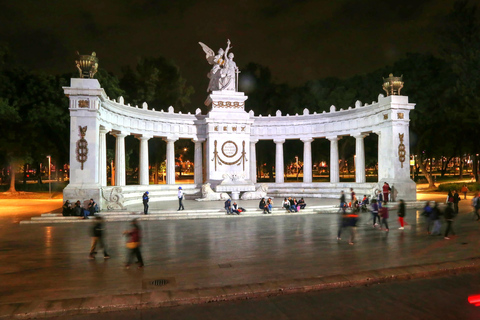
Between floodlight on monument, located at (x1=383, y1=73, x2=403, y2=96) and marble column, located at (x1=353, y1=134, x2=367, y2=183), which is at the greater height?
floodlight on monument, located at (x1=383, y1=73, x2=403, y2=96)

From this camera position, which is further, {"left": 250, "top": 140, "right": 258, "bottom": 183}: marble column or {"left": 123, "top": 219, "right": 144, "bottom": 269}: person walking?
{"left": 250, "top": 140, "right": 258, "bottom": 183}: marble column

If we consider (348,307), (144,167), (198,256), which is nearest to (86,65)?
(144,167)

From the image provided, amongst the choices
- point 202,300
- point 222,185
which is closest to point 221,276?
point 202,300

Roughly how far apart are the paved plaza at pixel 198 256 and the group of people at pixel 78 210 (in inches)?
107

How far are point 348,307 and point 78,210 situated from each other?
22065mm

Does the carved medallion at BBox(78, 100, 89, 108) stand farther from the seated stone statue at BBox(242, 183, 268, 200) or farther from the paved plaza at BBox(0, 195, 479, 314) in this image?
the seated stone statue at BBox(242, 183, 268, 200)

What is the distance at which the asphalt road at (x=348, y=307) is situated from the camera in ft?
32.2

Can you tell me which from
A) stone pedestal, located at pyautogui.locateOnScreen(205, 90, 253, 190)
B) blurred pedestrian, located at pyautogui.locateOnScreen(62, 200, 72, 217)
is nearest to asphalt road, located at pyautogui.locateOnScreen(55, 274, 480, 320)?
blurred pedestrian, located at pyautogui.locateOnScreen(62, 200, 72, 217)

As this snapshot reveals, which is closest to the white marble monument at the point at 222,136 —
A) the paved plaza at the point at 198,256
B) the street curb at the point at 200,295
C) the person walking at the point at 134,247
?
the paved plaza at the point at 198,256

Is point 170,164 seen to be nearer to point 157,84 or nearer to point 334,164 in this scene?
A: point 334,164

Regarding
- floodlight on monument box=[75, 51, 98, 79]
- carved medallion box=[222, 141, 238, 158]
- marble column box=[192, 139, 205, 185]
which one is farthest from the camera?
marble column box=[192, 139, 205, 185]

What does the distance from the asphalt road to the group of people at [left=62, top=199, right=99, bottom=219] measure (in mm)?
18667

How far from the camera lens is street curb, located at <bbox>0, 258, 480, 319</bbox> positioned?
32.9ft

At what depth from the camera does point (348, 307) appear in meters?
10.4
